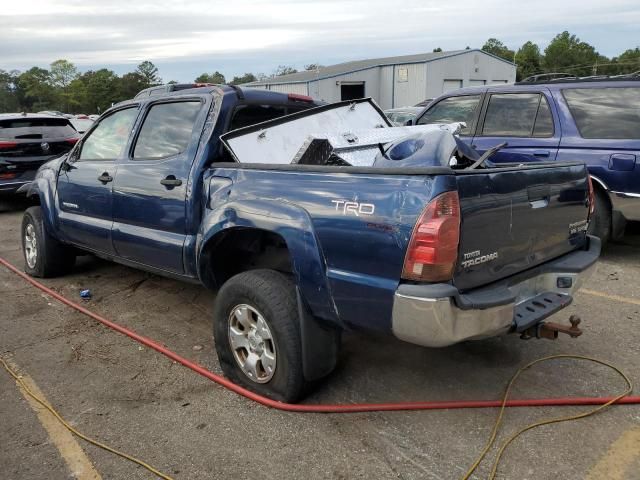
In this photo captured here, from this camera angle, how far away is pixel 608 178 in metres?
5.71

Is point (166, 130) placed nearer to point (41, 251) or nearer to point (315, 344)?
point (315, 344)

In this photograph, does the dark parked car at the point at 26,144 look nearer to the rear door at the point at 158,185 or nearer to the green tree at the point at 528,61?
the rear door at the point at 158,185

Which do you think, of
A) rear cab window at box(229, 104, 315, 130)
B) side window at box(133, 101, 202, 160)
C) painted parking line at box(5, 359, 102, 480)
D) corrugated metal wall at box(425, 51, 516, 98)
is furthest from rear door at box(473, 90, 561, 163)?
corrugated metal wall at box(425, 51, 516, 98)

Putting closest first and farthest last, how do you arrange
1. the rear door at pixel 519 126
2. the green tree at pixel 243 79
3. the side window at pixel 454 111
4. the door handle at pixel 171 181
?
1. the door handle at pixel 171 181
2. the rear door at pixel 519 126
3. the side window at pixel 454 111
4. the green tree at pixel 243 79

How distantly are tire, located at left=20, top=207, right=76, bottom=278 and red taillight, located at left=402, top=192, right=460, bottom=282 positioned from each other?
437 cm

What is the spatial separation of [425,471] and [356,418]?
0.57 m

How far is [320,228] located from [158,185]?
1708 mm

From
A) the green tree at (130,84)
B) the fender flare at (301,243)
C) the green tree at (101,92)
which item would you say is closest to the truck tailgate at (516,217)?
the fender flare at (301,243)

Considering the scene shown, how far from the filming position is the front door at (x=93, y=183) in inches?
181

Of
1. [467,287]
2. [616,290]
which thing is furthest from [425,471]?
[616,290]

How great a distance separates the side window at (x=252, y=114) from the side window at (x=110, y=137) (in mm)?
1029

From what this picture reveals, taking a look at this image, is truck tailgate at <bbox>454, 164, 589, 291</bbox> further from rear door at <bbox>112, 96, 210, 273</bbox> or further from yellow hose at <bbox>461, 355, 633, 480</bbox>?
rear door at <bbox>112, 96, 210, 273</bbox>

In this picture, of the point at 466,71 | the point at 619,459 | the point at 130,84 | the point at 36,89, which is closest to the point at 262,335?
the point at 619,459

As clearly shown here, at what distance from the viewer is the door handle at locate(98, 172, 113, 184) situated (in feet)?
14.8
